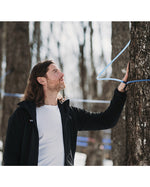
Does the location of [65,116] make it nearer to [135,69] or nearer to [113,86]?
[135,69]

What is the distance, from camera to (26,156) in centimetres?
163

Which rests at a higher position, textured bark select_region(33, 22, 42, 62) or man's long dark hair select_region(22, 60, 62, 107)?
textured bark select_region(33, 22, 42, 62)

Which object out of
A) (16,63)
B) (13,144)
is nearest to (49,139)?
(13,144)

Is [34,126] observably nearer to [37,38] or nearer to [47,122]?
[47,122]

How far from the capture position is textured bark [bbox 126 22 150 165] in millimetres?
1597

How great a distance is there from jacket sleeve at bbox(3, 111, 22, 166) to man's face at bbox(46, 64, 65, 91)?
0.46 meters

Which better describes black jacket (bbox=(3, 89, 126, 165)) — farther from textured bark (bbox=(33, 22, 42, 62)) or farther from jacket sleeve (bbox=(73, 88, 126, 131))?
textured bark (bbox=(33, 22, 42, 62))

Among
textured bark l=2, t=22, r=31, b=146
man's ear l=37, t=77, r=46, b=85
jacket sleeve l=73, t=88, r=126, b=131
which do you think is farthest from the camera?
textured bark l=2, t=22, r=31, b=146

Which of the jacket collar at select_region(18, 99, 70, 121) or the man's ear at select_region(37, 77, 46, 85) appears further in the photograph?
the man's ear at select_region(37, 77, 46, 85)

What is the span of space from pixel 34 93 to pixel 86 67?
19.3 feet

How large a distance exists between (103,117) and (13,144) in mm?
813

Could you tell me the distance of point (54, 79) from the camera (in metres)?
1.85

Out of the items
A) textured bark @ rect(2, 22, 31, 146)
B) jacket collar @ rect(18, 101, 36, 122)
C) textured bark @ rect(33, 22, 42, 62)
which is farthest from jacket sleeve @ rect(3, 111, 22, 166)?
textured bark @ rect(33, 22, 42, 62)

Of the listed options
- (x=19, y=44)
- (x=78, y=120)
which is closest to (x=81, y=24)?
(x=19, y=44)
